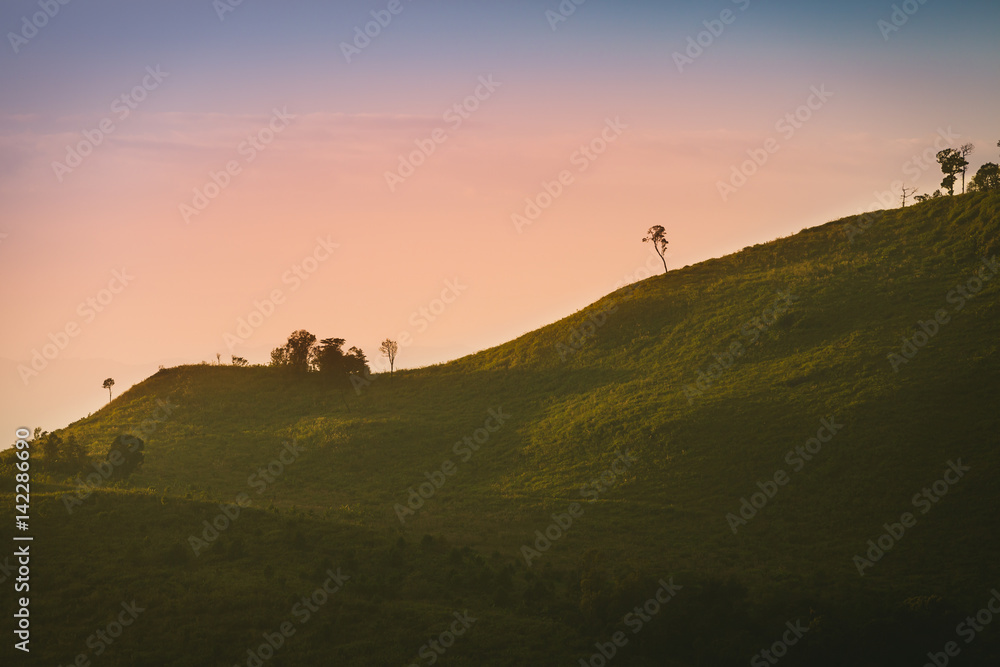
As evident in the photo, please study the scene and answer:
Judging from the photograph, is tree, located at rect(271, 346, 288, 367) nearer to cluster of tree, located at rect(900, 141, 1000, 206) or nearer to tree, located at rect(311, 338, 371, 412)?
tree, located at rect(311, 338, 371, 412)

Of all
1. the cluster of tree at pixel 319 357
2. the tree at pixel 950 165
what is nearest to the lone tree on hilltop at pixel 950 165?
the tree at pixel 950 165

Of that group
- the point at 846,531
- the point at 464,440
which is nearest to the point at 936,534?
the point at 846,531

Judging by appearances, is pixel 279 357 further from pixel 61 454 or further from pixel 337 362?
pixel 61 454

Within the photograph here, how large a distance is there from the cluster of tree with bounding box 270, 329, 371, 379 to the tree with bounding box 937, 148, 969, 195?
9502 cm

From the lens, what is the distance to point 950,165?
112 meters

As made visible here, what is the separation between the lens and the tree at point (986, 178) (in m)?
110

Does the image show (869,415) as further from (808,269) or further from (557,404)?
(808,269)

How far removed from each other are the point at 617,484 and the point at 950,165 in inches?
3401

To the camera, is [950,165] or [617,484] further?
[950,165]

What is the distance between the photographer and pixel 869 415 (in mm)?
64812

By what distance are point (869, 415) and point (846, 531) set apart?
55.7ft

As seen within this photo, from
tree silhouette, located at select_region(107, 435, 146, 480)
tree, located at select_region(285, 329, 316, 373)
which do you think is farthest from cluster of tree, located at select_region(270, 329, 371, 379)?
tree silhouette, located at select_region(107, 435, 146, 480)

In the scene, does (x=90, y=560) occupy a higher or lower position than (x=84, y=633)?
higher

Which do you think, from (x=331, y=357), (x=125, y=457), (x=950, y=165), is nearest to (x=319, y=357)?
(x=331, y=357)
